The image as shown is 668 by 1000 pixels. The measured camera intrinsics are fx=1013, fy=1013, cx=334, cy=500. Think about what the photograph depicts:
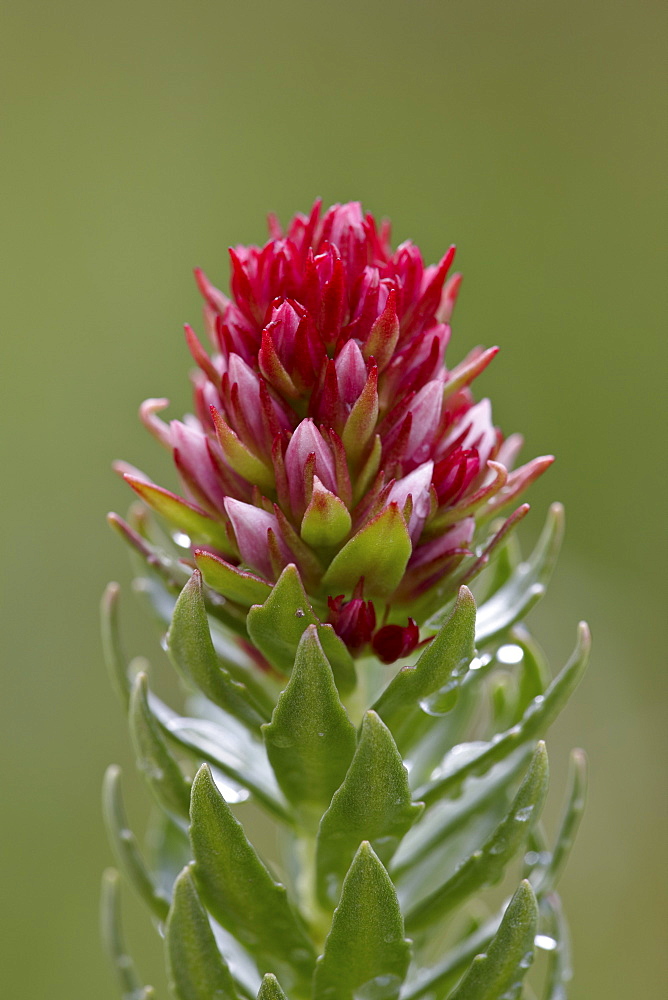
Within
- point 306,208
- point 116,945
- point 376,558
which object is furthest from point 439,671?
point 306,208

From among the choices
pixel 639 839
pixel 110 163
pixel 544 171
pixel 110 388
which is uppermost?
pixel 544 171

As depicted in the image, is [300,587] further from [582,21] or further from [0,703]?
[582,21]

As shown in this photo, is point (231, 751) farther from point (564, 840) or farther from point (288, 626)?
point (564, 840)

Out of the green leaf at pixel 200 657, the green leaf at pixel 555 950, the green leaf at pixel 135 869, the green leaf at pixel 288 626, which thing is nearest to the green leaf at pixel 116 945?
the green leaf at pixel 135 869

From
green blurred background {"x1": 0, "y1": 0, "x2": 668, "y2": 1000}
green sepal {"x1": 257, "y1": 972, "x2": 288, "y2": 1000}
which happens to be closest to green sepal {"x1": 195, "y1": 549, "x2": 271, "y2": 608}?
green sepal {"x1": 257, "y1": 972, "x2": 288, "y2": 1000}

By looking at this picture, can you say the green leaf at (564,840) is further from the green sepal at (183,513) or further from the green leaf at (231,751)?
the green sepal at (183,513)

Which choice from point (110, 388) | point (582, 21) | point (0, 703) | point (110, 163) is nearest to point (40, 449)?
point (110, 388)

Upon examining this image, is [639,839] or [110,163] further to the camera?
[110,163]
